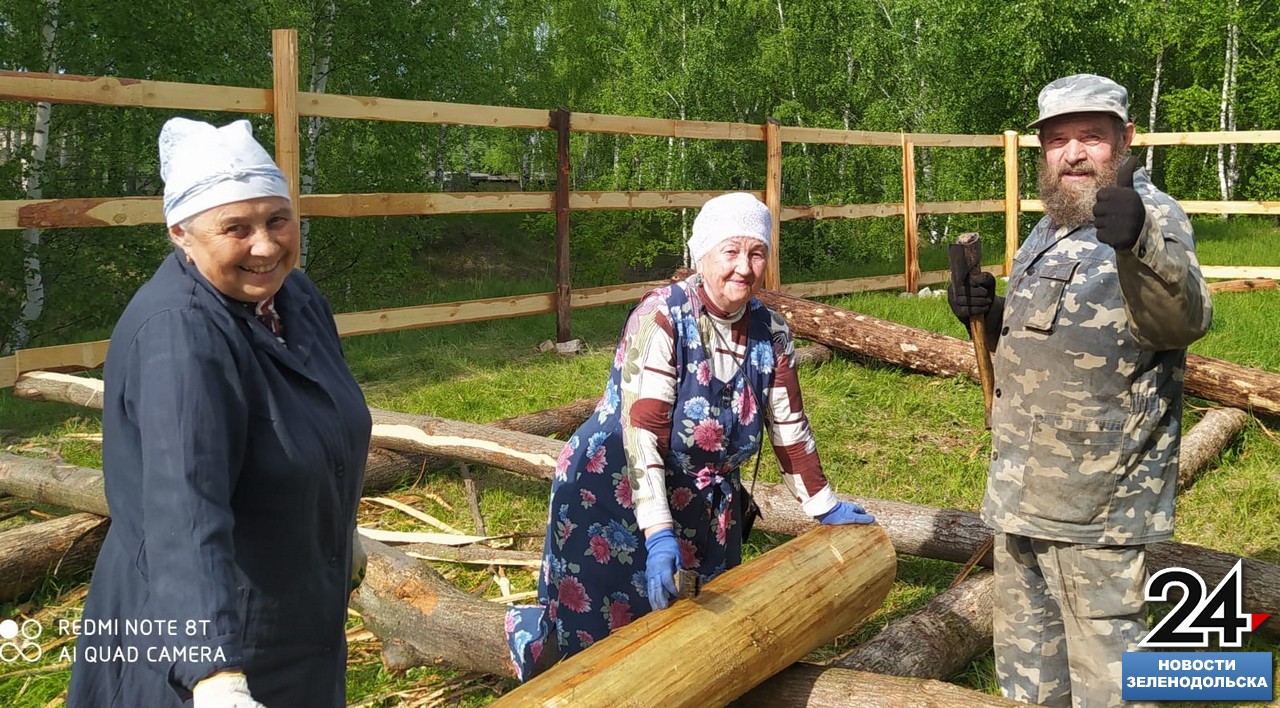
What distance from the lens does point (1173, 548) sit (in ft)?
13.3

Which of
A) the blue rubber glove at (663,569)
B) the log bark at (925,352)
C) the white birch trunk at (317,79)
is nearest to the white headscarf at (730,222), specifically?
the blue rubber glove at (663,569)

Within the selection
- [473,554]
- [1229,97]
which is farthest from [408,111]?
[1229,97]

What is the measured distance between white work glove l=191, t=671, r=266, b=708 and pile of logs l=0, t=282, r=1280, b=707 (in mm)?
778

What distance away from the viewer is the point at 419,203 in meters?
7.79

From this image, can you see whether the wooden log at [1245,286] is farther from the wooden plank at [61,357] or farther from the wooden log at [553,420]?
the wooden plank at [61,357]

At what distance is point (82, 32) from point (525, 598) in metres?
10.00

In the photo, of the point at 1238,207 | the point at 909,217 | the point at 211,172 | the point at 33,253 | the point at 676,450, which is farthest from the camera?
the point at 1238,207

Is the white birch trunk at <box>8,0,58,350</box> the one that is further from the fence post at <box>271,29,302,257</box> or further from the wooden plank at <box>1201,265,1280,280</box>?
the wooden plank at <box>1201,265,1280,280</box>

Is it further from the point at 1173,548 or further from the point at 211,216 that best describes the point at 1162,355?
the point at 211,216

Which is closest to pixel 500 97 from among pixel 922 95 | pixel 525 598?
pixel 922 95

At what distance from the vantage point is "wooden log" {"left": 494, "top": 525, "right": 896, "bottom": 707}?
7.97 ft

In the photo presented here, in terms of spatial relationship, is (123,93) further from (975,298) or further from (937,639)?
(937,639)

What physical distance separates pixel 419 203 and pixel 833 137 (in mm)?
5308

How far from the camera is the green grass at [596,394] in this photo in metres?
4.03
